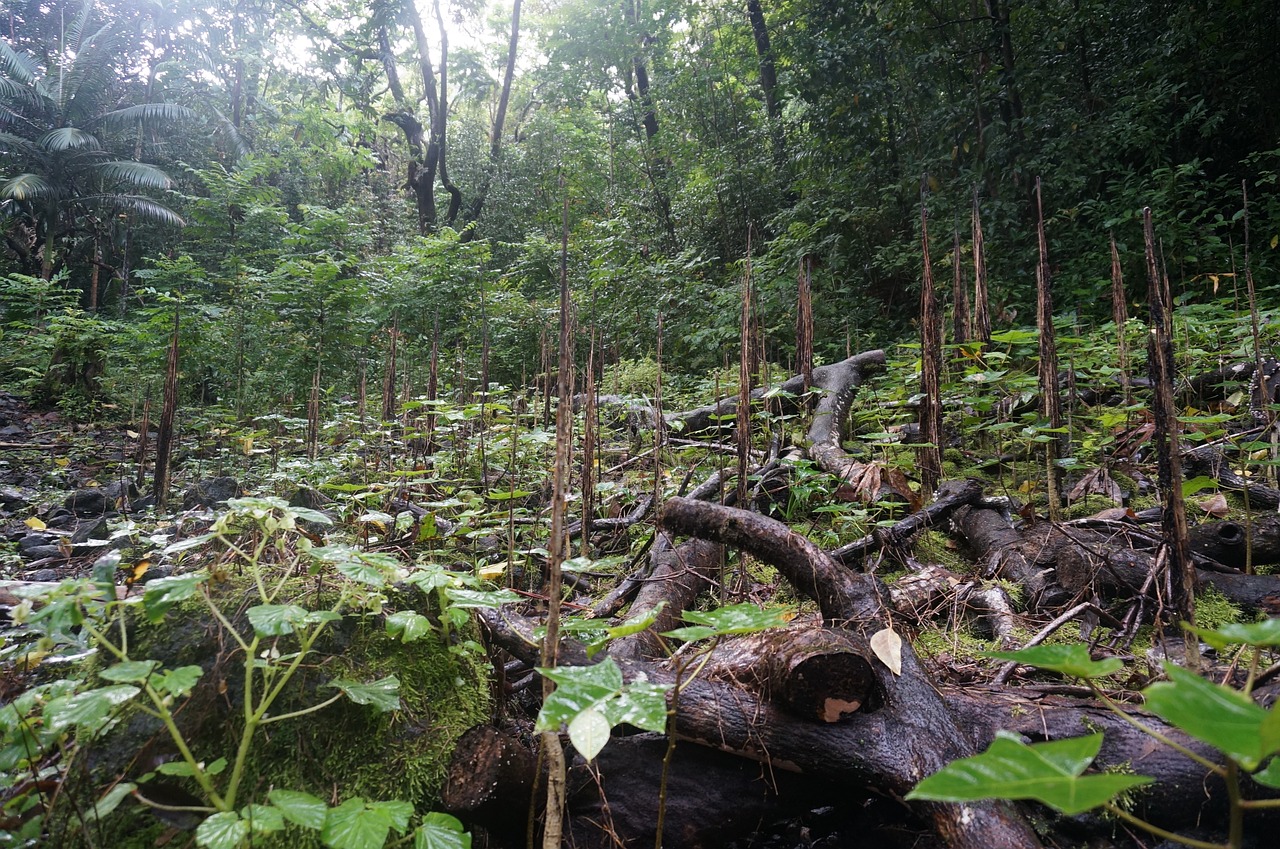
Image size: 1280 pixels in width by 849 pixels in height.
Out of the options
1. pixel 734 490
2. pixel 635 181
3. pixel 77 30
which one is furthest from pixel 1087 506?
pixel 77 30

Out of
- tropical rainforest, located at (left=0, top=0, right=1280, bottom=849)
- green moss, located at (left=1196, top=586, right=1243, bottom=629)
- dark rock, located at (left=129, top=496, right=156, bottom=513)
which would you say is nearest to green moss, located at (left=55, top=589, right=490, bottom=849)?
tropical rainforest, located at (left=0, top=0, right=1280, bottom=849)

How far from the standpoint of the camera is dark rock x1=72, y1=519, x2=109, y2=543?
12.7 feet

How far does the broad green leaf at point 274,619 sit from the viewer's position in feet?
3.79

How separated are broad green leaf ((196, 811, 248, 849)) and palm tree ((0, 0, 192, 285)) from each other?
17597mm

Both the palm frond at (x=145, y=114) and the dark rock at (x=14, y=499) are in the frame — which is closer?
Answer: the dark rock at (x=14, y=499)

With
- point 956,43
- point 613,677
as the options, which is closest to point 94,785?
point 613,677

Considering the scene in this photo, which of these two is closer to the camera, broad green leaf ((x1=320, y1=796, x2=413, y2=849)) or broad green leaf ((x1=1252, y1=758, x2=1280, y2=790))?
A: broad green leaf ((x1=1252, y1=758, x2=1280, y2=790))

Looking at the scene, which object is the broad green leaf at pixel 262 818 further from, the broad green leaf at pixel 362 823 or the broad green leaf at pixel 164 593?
the broad green leaf at pixel 164 593

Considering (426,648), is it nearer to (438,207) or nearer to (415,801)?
(415,801)

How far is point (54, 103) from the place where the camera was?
14750mm

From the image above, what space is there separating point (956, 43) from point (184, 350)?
10053 mm

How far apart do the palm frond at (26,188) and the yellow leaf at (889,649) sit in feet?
59.3

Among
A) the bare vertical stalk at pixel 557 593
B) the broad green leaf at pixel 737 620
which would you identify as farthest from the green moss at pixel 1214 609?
the bare vertical stalk at pixel 557 593

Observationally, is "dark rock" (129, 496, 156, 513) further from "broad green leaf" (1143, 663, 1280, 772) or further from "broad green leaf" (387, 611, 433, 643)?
"broad green leaf" (1143, 663, 1280, 772)
